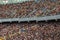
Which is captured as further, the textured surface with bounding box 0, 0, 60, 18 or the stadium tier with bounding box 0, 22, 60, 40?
the textured surface with bounding box 0, 0, 60, 18

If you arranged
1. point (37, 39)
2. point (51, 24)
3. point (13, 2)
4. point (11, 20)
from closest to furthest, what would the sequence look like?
point (37, 39)
point (51, 24)
point (11, 20)
point (13, 2)

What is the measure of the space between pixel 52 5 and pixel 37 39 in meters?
5.51

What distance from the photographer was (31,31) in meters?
14.9

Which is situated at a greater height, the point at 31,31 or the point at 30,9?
the point at 30,9

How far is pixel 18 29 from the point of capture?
622 inches

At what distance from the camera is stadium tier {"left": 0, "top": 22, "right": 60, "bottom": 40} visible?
13.9 metres

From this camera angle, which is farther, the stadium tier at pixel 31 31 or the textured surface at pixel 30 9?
the textured surface at pixel 30 9

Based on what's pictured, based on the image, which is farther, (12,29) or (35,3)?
(35,3)

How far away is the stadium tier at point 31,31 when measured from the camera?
1387 cm

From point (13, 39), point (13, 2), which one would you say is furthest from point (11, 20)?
point (13, 2)

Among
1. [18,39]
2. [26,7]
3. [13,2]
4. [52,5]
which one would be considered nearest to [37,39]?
[18,39]

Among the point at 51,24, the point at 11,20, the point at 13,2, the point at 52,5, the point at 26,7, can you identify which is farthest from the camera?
the point at 13,2

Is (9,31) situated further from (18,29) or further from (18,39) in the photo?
(18,39)

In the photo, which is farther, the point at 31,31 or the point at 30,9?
the point at 30,9
